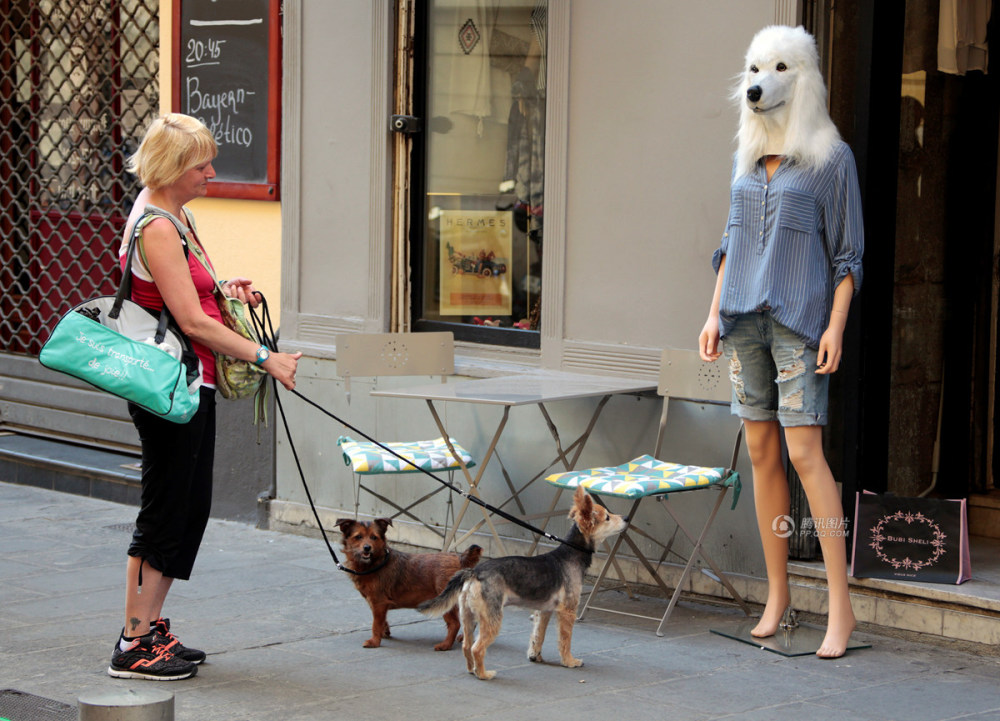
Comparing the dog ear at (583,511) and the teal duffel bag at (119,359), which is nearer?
the teal duffel bag at (119,359)

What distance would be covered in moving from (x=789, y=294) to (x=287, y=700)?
223 cm

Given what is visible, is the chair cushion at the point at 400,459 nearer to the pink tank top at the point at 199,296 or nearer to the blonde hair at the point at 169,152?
the pink tank top at the point at 199,296

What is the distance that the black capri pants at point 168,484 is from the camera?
15.5 ft

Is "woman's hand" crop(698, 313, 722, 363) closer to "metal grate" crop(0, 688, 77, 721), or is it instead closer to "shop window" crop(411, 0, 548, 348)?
"shop window" crop(411, 0, 548, 348)

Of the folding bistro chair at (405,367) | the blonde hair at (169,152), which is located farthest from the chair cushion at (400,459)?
the blonde hair at (169,152)

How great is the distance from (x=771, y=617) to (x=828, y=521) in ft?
1.71

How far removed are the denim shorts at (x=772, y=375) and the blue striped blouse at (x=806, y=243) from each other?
7cm

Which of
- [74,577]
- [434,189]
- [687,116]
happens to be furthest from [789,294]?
[74,577]

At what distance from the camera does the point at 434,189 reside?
7250 mm

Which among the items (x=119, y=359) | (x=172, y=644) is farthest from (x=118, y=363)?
(x=172, y=644)

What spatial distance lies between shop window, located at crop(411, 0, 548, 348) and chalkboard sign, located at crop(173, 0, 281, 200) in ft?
3.08

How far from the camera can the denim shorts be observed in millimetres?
4949

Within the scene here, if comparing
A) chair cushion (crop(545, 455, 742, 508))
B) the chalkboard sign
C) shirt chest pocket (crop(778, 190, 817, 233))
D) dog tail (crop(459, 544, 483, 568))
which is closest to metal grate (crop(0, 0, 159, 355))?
the chalkboard sign

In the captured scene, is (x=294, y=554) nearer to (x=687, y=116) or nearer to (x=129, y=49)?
(x=687, y=116)
